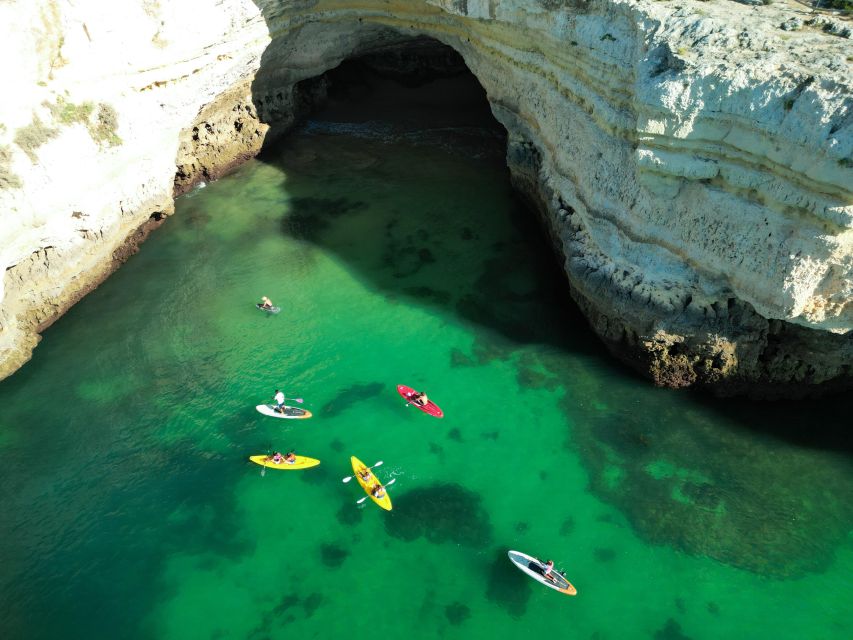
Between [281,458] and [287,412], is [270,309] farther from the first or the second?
[281,458]

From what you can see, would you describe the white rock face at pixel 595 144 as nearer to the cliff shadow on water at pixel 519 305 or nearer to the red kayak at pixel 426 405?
the cliff shadow on water at pixel 519 305

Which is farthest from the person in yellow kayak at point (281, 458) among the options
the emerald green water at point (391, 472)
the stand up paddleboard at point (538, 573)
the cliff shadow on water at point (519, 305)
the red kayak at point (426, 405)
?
the stand up paddleboard at point (538, 573)

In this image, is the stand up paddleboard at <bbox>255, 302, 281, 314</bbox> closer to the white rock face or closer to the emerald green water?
the emerald green water

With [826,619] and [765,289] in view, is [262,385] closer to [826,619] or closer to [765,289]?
[765,289]

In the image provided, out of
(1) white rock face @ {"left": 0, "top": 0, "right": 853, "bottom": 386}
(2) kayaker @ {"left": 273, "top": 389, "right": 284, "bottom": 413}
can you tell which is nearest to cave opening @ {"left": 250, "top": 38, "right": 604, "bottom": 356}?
(1) white rock face @ {"left": 0, "top": 0, "right": 853, "bottom": 386}

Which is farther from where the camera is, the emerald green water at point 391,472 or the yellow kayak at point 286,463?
the yellow kayak at point 286,463

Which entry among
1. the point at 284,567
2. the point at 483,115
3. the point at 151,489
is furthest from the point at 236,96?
the point at 284,567
